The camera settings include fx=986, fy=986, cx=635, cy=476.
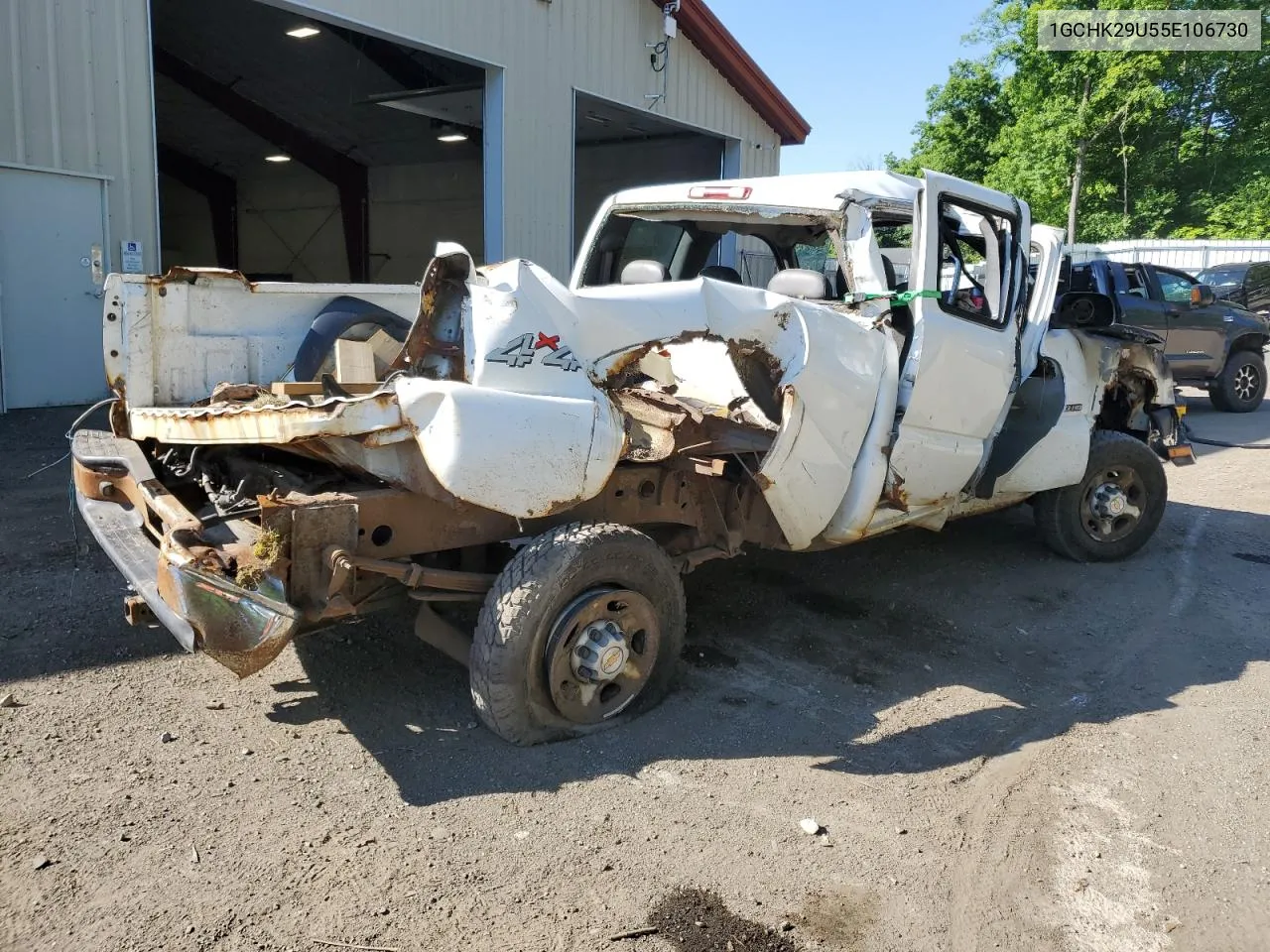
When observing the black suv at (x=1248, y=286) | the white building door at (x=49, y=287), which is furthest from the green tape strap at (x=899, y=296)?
the black suv at (x=1248, y=286)

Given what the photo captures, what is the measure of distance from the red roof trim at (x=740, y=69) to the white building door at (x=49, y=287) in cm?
822

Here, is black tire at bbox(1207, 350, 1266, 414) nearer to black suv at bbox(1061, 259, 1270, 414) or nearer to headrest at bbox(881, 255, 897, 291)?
black suv at bbox(1061, 259, 1270, 414)

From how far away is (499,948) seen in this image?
2.57 m

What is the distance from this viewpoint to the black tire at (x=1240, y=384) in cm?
1411

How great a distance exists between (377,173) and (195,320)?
17866 millimetres

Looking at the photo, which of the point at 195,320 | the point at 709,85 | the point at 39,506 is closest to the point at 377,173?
the point at 709,85

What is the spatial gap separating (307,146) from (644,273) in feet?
56.6

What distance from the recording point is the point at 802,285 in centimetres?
454

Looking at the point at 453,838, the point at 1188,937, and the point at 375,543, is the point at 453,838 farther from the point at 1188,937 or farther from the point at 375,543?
the point at 1188,937

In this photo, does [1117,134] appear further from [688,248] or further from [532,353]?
[532,353]

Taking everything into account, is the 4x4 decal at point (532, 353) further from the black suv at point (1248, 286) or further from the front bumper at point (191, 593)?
the black suv at point (1248, 286)

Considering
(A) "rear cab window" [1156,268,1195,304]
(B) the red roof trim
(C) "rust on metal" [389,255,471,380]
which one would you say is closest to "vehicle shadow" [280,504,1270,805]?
(C) "rust on metal" [389,255,471,380]

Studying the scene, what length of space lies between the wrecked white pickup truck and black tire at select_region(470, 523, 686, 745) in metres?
0.01

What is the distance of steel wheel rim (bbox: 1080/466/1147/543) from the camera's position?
20.9ft
